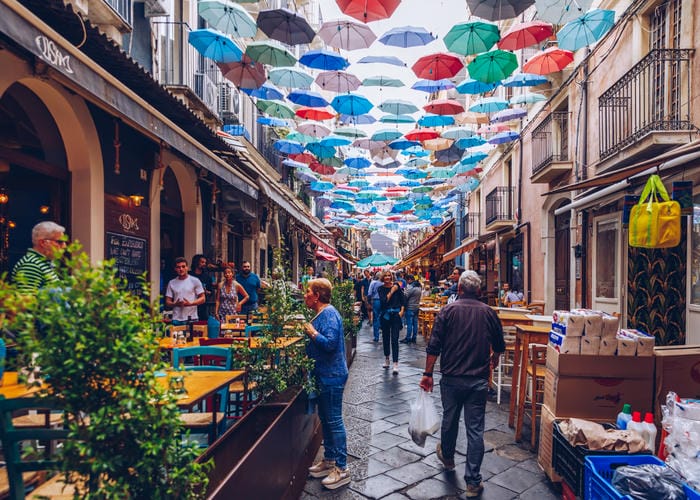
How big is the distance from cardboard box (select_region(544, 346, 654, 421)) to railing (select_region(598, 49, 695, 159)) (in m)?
4.32

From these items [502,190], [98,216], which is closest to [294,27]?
[98,216]

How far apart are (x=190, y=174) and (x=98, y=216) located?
11.4ft

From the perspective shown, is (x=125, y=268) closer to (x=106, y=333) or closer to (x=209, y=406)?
(x=209, y=406)

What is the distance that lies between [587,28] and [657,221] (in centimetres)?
528

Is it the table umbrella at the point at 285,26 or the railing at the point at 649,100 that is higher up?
the table umbrella at the point at 285,26

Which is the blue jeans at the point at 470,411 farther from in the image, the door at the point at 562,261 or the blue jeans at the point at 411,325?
the door at the point at 562,261

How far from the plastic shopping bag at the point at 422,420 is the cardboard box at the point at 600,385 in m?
1.02

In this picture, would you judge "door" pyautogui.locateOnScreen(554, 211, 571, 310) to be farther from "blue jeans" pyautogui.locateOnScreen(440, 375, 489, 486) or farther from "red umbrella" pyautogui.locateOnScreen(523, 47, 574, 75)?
"blue jeans" pyautogui.locateOnScreen(440, 375, 489, 486)

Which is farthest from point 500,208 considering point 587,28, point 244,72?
point 244,72

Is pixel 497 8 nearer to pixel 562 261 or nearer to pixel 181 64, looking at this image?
pixel 181 64

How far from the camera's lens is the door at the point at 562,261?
1187cm

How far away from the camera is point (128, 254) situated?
684 centimetres

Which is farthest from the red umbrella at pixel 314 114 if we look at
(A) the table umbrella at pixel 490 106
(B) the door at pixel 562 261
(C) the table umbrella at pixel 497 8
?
(B) the door at pixel 562 261

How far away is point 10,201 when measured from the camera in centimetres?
537
